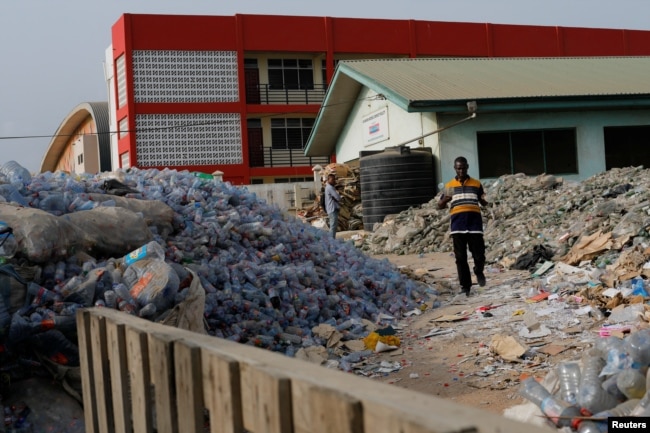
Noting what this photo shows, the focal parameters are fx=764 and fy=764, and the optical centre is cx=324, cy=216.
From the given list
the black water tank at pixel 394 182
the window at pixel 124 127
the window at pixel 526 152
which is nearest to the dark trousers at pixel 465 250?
the black water tank at pixel 394 182

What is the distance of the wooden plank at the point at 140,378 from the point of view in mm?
2957

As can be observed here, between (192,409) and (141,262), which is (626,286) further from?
(192,409)

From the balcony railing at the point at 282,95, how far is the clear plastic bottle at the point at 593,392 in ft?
100

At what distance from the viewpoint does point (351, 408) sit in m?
1.75

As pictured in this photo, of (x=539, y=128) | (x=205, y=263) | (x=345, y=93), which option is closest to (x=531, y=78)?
(x=539, y=128)

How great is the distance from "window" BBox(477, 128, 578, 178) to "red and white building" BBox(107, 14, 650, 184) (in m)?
14.6

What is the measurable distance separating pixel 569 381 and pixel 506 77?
65.5ft

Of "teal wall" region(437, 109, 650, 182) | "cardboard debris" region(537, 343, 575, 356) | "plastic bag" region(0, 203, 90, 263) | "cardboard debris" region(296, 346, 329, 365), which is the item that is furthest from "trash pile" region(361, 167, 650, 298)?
"plastic bag" region(0, 203, 90, 263)

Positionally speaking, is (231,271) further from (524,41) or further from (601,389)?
(524,41)

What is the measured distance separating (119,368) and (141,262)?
124 inches

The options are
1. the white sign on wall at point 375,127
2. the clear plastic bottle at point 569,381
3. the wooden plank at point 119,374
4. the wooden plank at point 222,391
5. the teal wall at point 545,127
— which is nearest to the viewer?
the wooden plank at point 222,391

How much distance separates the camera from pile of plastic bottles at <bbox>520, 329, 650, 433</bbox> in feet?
13.2

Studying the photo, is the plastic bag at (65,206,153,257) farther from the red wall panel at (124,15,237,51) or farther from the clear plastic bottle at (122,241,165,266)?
the red wall panel at (124,15,237,51)

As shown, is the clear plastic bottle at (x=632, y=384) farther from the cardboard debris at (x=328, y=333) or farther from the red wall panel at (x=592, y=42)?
the red wall panel at (x=592, y=42)
